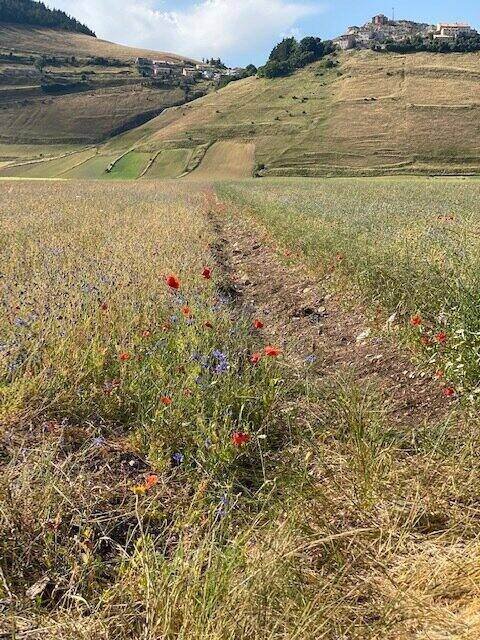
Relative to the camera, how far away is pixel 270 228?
11320 mm

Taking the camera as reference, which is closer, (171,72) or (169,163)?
(169,163)

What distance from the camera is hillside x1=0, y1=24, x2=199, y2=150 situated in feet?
304

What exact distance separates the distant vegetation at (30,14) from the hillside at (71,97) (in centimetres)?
3823

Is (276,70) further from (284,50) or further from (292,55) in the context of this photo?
(284,50)

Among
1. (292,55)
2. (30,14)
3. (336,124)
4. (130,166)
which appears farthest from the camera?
(30,14)

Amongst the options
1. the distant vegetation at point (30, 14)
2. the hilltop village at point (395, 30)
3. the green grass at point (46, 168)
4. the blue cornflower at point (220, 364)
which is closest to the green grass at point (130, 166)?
the green grass at point (46, 168)

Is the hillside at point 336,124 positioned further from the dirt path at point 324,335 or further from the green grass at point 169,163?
the dirt path at point 324,335

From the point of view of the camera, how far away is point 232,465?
2600mm

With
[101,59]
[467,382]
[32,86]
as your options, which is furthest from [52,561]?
[101,59]

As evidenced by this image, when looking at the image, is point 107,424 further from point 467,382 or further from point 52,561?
point 467,382

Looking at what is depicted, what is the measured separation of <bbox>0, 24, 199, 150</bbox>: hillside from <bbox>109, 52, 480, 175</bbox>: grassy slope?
1154cm

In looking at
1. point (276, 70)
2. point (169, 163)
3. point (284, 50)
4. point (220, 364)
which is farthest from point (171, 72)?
point (220, 364)

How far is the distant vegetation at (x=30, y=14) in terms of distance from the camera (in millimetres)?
181575

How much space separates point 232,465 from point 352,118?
243 feet
